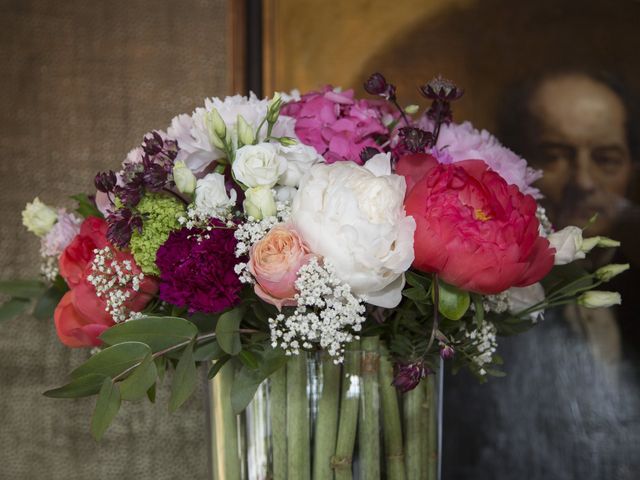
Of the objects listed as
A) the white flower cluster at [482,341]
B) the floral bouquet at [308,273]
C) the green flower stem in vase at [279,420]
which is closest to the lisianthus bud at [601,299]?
the floral bouquet at [308,273]

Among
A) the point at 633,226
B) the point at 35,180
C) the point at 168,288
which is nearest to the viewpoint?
the point at 168,288

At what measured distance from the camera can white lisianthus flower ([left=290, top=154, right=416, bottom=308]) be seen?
2.04ft

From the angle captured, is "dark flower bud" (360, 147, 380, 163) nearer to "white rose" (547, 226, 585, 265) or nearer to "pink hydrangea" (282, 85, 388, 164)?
"pink hydrangea" (282, 85, 388, 164)

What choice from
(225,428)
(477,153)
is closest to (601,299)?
(477,153)

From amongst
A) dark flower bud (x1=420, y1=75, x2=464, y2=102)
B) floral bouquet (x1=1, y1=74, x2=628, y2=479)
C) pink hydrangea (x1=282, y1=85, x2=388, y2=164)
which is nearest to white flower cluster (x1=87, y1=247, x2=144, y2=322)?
floral bouquet (x1=1, y1=74, x2=628, y2=479)

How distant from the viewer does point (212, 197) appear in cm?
68

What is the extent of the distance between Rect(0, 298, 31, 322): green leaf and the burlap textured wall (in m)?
0.17

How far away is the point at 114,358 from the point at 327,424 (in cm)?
21

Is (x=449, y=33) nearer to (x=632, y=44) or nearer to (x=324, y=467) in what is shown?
(x=632, y=44)

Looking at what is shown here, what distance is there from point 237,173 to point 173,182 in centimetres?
7

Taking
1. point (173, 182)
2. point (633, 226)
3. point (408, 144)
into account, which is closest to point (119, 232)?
point (173, 182)

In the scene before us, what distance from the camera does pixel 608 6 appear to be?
1.07 m

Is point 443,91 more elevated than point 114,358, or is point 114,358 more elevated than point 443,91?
point 443,91

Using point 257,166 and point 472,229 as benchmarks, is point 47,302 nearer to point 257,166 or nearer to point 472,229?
point 257,166
